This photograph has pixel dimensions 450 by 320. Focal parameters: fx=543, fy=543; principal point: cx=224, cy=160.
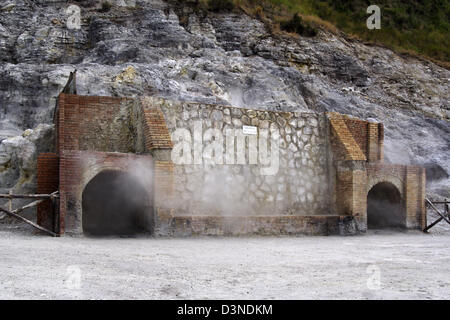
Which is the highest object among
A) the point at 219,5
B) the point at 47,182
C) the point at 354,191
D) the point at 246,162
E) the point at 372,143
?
the point at 219,5

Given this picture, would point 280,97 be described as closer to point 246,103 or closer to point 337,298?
point 246,103

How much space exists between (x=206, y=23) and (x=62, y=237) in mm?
18788

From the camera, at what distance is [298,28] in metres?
29.8

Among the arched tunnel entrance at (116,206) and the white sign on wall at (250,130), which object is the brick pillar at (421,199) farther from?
the arched tunnel entrance at (116,206)

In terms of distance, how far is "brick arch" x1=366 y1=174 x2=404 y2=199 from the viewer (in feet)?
51.9

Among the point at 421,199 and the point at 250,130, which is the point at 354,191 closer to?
the point at 421,199

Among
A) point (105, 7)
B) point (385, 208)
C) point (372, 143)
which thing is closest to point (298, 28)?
point (105, 7)

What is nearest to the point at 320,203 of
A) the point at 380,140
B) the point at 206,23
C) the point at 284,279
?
the point at 380,140

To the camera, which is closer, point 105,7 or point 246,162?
point 246,162

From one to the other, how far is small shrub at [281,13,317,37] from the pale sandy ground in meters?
19.6

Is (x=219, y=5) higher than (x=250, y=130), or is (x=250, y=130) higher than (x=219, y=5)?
(x=219, y=5)

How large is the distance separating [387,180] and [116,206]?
26.3 feet

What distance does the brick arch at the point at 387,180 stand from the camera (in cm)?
1583

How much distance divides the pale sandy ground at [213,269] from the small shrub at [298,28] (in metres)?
19.6
